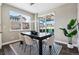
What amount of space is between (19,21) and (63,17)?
0.92m

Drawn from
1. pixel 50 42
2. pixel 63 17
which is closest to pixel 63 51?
pixel 50 42

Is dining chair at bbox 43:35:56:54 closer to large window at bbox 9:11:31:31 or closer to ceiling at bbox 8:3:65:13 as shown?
large window at bbox 9:11:31:31

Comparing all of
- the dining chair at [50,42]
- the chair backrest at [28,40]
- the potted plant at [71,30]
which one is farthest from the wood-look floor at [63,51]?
the chair backrest at [28,40]

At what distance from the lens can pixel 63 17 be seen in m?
2.05

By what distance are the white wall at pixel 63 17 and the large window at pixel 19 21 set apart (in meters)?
0.60

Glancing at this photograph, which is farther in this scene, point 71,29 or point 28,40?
point 28,40

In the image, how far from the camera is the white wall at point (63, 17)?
6.46 ft

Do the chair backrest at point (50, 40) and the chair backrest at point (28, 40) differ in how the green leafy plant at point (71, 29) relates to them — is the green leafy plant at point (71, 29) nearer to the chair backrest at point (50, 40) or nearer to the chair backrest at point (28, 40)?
the chair backrest at point (50, 40)

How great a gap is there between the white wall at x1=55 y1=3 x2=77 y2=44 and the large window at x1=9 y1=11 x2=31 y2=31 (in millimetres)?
595

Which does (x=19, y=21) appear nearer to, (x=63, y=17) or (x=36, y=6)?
(x=36, y=6)

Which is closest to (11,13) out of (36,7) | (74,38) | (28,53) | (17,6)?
(17,6)

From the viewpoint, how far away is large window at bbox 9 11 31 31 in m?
2.06

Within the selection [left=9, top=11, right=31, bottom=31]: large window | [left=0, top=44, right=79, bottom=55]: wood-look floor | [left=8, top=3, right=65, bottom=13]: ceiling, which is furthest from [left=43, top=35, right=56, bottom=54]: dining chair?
[left=8, top=3, right=65, bottom=13]: ceiling
